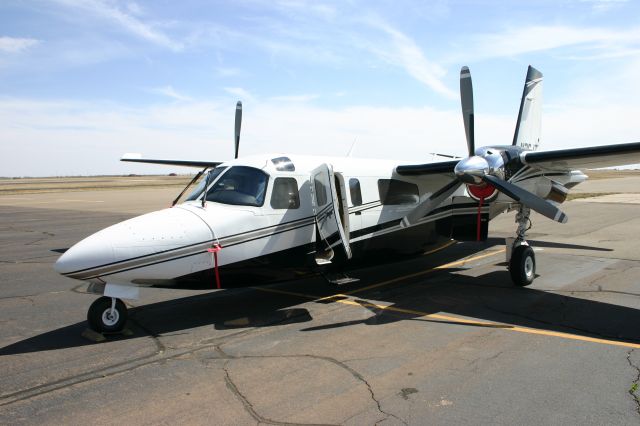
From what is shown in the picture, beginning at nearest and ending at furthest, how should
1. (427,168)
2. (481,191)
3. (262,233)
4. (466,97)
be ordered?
(262,233) → (427,168) → (481,191) → (466,97)

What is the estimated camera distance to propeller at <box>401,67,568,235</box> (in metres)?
9.02

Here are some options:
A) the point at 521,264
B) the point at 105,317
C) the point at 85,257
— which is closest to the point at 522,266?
the point at 521,264

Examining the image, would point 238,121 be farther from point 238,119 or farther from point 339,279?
point 339,279

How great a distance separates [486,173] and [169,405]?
22.4 feet

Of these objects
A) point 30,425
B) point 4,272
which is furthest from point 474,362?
point 4,272

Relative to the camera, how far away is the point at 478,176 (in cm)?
899

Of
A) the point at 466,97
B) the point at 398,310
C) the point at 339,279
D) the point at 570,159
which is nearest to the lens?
the point at 398,310

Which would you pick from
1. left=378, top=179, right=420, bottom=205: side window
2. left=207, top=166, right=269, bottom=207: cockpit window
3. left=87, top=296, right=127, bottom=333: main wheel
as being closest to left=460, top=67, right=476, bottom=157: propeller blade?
left=378, top=179, right=420, bottom=205: side window

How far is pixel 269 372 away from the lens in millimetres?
5680

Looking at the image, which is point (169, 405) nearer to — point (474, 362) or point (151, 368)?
point (151, 368)

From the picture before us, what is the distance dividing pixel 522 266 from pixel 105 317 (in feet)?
26.0

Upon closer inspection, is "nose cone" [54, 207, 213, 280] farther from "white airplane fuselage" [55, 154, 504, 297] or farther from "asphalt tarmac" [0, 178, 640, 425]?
"asphalt tarmac" [0, 178, 640, 425]

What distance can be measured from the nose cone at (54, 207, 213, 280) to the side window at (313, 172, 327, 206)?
216 centimetres

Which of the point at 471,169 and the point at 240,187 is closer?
the point at 240,187
